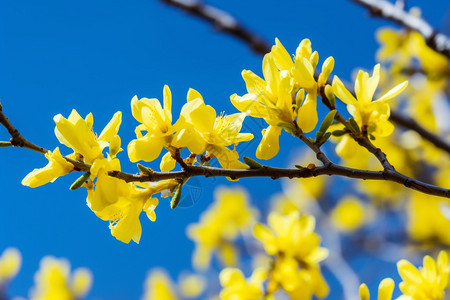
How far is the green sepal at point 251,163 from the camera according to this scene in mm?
1037

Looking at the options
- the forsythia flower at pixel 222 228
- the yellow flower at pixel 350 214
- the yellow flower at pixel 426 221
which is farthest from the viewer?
the yellow flower at pixel 350 214

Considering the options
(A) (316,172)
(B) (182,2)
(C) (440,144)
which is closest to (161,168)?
(A) (316,172)

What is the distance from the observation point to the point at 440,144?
203 cm

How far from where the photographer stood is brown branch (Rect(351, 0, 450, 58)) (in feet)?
7.16

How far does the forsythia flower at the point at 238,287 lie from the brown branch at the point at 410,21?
1.49 metres

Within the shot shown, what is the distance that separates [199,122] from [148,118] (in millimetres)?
131

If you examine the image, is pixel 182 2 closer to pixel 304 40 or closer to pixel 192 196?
pixel 304 40

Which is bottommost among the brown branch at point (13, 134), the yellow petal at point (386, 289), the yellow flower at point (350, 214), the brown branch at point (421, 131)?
the yellow petal at point (386, 289)

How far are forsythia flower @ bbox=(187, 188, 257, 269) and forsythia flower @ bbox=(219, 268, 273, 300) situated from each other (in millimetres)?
2151

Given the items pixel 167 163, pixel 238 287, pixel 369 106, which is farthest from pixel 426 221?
pixel 167 163

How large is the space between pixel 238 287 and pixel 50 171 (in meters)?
0.91

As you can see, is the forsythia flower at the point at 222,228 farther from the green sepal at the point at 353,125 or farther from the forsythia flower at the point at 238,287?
the green sepal at the point at 353,125

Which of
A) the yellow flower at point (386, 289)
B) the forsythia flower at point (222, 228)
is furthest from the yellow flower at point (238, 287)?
the forsythia flower at point (222, 228)

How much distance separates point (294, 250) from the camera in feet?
6.05
